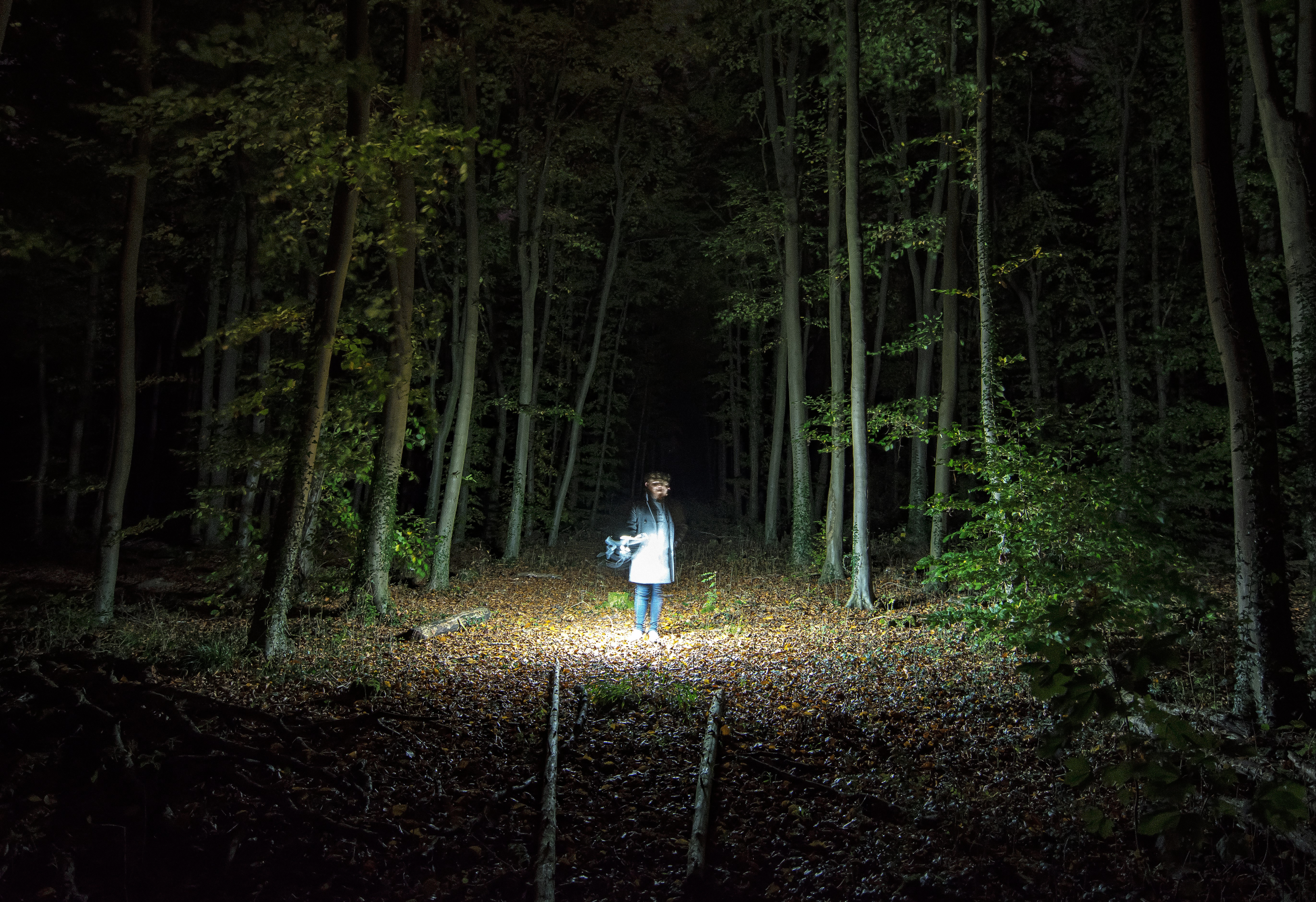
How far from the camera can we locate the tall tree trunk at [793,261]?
16.0 metres

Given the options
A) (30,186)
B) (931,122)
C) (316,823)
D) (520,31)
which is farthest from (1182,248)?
(30,186)

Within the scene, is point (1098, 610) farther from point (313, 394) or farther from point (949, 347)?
point (949, 347)

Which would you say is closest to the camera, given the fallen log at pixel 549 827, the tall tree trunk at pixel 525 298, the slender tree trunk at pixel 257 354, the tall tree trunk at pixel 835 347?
the fallen log at pixel 549 827

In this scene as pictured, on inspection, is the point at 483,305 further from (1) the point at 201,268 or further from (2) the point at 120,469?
(2) the point at 120,469

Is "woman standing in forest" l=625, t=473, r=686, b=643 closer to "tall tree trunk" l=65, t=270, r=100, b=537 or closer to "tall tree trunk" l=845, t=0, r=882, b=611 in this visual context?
"tall tree trunk" l=845, t=0, r=882, b=611

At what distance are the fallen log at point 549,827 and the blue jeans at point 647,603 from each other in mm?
4195

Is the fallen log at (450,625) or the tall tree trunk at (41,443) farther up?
the tall tree trunk at (41,443)

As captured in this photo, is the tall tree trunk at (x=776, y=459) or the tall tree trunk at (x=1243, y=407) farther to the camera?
the tall tree trunk at (x=776, y=459)

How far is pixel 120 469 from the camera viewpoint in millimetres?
10461

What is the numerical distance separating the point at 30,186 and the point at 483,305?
10523mm

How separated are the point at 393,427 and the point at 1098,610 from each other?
982 cm

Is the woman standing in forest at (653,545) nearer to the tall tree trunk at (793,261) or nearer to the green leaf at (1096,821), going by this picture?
the tall tree trunk at (793,261)

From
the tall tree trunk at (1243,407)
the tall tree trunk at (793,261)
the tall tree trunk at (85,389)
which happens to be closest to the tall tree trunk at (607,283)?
the tall tree trunk at (793,261)

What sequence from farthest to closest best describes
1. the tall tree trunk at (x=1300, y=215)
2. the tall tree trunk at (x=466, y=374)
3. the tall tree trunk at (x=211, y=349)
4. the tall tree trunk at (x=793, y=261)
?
the tall tree trunk at (x=211, y=349), the tall tree trunk at (x=793, y=261), the tall tree trunk at (x=466, y=374), the tall tree trunk at (x=1300, y=215)
